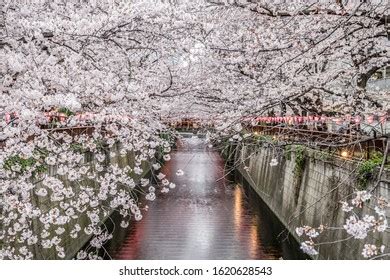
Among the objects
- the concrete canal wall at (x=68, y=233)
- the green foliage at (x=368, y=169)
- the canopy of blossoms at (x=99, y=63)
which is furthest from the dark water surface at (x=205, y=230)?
the green foliage at (x=368, y=169)

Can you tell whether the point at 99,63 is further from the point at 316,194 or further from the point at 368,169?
the point at 316,194

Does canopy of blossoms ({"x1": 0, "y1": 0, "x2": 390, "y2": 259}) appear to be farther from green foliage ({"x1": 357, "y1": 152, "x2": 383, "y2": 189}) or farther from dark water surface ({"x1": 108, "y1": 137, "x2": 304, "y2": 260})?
dark water surface ({"x1": 108, "y1": 137, "x2": 304, "y2": 260})

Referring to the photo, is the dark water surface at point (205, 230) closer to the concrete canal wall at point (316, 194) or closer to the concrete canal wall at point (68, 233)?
the concrete canal wall at point (316, 194)

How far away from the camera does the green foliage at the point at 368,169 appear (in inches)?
437

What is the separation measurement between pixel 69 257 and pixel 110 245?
3727 mm

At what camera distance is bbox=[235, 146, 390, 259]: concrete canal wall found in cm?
1146

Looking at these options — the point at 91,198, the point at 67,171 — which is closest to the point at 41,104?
the point at 67,171

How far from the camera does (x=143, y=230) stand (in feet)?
66.0

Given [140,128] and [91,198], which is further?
[91,198]

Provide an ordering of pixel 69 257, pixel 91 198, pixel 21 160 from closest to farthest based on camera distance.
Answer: pixel 21 160 → pixel 69 257 → pixel 91 198

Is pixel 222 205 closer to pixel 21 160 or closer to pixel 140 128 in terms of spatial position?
pixel 140 128

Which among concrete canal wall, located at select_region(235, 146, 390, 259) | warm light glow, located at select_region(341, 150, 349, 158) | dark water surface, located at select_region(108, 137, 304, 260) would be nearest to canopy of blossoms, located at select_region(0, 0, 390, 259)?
warm light glow, located at select_region(341, 150, 349, 158)

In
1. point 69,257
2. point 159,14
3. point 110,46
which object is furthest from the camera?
point 69,257

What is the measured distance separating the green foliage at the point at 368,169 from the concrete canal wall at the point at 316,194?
17 centimetres
